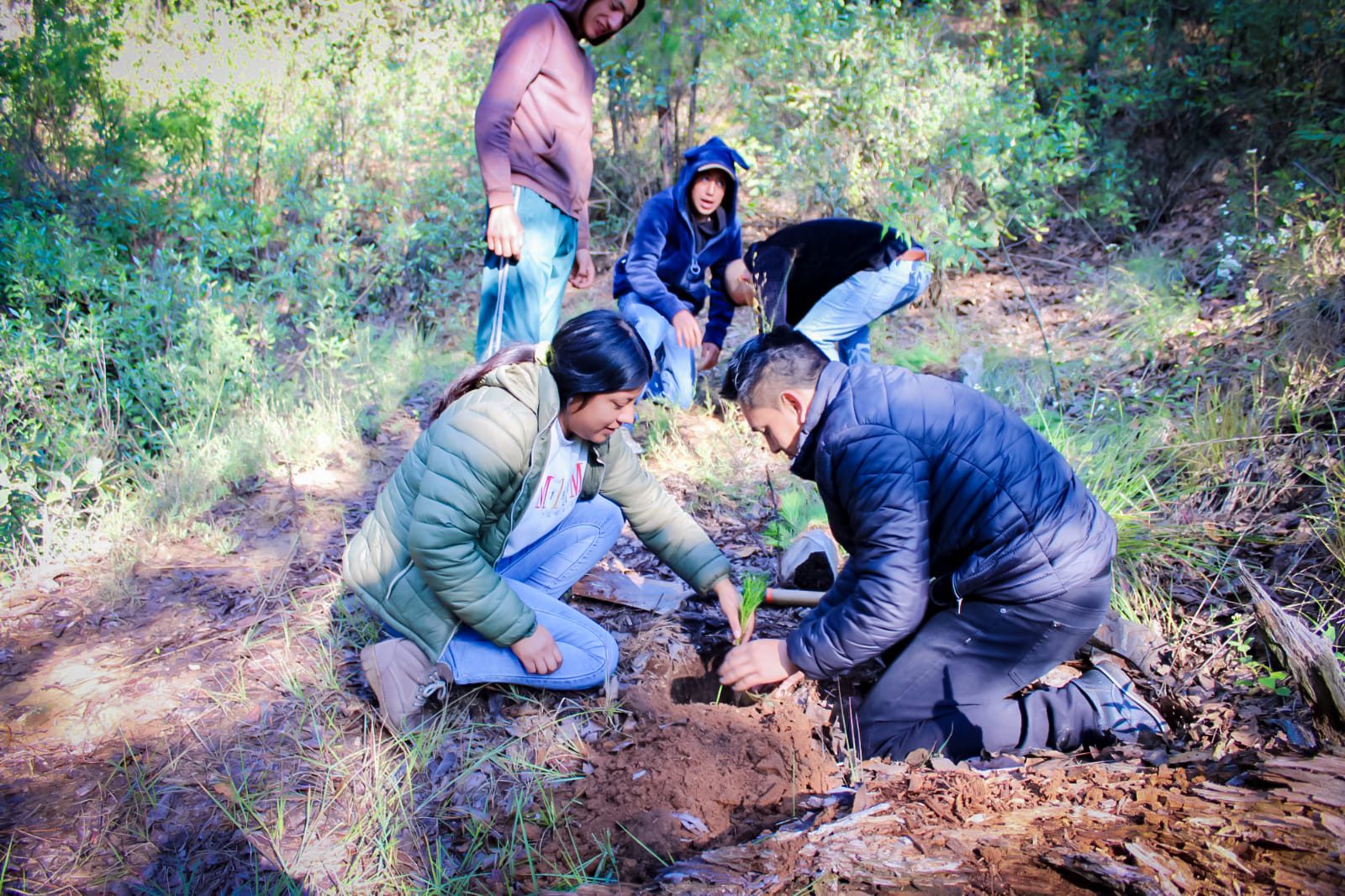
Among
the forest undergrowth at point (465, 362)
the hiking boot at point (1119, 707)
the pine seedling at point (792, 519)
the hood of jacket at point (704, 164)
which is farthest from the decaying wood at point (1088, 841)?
the hood of jacket at point (704, 164)

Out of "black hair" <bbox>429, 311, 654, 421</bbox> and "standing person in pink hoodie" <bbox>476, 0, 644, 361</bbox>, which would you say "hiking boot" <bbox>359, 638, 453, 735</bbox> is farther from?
"standing person in pink hoodie" <bbox>476, 0, 644, 361</bbox>

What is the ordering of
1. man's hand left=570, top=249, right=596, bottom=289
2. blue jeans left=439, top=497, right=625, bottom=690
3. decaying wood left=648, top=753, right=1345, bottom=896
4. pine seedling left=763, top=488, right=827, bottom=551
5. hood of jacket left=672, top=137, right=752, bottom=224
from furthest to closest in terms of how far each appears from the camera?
1. hood of jacket left=672, top=137, right=752, bottom=224
2. man's hand left=570, top=249, right=596, bottom=289
3. pine seedling left=763, top=488, right=827, bottom=551
4. blue jeans left=439, top=497, right=625, bottom=690
5. decaying wood left=648, top=753, right=1345, bottom=896

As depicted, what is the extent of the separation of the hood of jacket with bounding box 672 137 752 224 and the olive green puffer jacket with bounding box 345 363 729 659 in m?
2.43

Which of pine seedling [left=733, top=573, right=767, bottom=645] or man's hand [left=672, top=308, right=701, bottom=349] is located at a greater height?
man's hand [left=672, top=308, right=701, bottom=349]

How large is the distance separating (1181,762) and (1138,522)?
1413mm

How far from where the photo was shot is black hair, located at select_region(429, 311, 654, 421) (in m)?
2.34

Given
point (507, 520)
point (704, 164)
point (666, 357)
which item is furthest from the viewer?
point (666, 357)

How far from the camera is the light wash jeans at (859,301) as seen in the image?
4.72 metres

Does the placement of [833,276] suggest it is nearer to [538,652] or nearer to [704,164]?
[704,164]

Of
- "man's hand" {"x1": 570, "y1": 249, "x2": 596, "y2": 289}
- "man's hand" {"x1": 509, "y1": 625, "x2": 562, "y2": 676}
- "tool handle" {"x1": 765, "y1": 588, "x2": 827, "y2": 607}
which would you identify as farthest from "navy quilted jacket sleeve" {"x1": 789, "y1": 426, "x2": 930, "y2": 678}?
"man's hand" {"x1": 570, "y1": 249, "x2": 596, "y2": 289}

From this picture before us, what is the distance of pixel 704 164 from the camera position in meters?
4.56

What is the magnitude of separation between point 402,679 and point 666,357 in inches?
113

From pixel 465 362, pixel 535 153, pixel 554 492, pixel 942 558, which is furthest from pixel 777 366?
pixel 465 362

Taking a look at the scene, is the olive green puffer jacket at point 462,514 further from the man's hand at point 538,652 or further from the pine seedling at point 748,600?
the pine seedling at point 748,600
